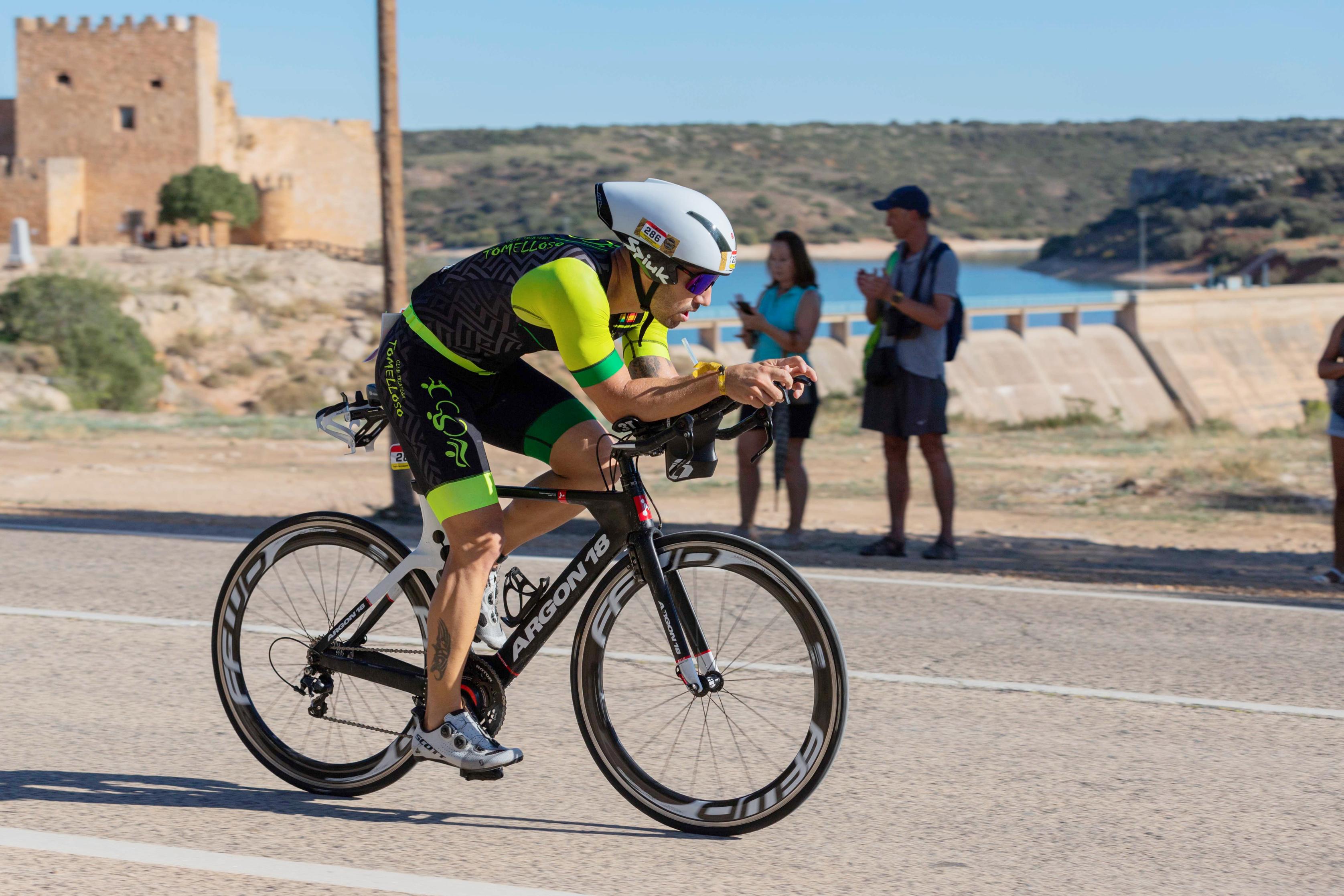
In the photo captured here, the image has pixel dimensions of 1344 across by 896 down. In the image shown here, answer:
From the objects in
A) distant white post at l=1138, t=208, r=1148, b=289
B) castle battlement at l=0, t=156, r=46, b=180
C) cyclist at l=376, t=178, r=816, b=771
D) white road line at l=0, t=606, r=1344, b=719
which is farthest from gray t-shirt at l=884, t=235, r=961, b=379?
distant white post at l=1138, t=208, r=1148, b=289

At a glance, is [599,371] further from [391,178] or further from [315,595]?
[391,178]

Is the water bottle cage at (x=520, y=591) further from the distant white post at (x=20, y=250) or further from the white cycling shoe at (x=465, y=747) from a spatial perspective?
the distant white post at (x=20, y=250)

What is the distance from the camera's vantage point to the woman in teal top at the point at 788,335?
867 centimetres

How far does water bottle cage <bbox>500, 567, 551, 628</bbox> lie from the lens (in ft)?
12.7

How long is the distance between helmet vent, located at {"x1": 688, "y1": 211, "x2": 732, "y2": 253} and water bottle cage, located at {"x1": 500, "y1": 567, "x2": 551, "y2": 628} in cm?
103

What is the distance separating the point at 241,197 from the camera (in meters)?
63.2

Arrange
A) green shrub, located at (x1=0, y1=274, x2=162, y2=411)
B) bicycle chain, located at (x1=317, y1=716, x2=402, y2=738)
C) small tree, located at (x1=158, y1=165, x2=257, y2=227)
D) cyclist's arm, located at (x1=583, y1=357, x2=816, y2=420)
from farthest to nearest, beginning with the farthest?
small tree, located at (x1=158, y1=165, x2=257, y2=227)
green shrub, located at (x1=0, y1=274, x2=162, y2=411)
bicycle chain, located at (x1=317, y1=716, x2=402, y2=738)
cyclist's arm, located at (x1=583, y1=357, x2=816, y2=420)

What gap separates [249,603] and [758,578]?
1663 mm

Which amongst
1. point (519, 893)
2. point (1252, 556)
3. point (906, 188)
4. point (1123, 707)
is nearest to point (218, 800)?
point (519, 893)

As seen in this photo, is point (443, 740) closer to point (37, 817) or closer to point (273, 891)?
point (273, 891)

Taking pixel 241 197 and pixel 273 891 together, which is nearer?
pixel 273 891

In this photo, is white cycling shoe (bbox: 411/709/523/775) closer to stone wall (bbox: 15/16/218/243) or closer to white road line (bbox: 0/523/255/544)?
white road line (bbox: 0/523/255/544)

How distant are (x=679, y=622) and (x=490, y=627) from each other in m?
0.58

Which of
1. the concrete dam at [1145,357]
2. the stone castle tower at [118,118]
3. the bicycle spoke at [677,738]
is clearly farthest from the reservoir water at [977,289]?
the bicycle spoke at [677,738]
